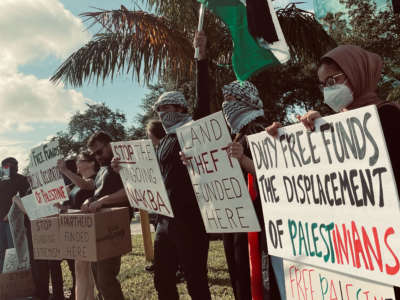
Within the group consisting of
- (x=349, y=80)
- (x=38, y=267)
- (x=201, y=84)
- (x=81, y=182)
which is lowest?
(x=38, y=267)

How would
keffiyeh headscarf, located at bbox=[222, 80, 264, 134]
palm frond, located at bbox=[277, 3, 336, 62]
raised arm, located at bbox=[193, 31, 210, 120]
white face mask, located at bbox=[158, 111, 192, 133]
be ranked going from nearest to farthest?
keffiyeh headscarf, located at bbox=[222, 80, 264, 134] < raised arm, located at bbox=[193, 31, 210, 120] < white face mask, located at bbox=[158, 111, 192, 133] < palm frond, located at bbox=[277, 3, 336, 62]

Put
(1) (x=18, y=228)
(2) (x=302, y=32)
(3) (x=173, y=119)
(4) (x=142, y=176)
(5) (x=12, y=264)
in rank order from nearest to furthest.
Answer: (3) (x=173, y=119) < (4) (x=142, y=176) < (1) (x=18, y=228) < (5) (x=12, y=264) < (2) (x=302, y=32)

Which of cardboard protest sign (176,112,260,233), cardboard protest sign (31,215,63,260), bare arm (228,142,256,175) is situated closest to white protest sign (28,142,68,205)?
cardboard protest sign (31,215,63,260)

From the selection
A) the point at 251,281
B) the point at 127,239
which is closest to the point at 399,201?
the point at 251,281

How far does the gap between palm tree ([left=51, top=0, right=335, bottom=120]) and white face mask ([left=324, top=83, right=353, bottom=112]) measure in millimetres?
4900

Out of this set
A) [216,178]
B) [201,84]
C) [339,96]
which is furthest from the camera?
[201,84]

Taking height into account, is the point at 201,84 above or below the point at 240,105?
above

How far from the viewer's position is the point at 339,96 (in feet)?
6.30

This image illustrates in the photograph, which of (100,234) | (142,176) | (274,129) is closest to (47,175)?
(100,234)

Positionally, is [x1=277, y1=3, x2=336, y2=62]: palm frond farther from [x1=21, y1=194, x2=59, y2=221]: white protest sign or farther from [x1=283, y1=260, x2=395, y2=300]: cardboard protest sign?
[x1=283, y1=260, x2=395, y2=300]: cardboard protest sign

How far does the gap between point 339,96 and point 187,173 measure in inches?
58.0

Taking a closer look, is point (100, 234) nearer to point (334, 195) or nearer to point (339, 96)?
point (334, 195)

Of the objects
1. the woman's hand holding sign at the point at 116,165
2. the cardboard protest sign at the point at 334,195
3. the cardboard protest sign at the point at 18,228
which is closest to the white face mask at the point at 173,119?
→ the woman's hand holding sign at the point at 116,165

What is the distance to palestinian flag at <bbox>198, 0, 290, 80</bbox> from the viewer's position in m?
2.90
